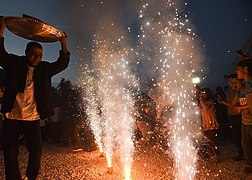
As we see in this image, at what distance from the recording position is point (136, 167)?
5609 mm

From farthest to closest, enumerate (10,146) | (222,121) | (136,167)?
1. (222,121)
2. (136,167)
3. (10,146)

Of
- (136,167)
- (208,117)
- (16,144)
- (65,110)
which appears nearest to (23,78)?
(16,144)

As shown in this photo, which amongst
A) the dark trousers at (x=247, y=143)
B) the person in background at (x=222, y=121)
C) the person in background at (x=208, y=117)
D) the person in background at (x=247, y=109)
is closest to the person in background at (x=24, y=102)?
the person in background at (x=247, y=109)

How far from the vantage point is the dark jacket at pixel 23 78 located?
3309 mm

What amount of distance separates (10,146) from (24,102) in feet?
1.80

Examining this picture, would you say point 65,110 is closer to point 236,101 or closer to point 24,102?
point 236,101

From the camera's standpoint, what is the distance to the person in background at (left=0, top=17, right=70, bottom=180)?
131 inches

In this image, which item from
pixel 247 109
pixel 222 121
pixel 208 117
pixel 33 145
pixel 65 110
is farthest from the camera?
pixel 222 121

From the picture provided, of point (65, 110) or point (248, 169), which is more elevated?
point (65, 110)

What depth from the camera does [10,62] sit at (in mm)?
3402

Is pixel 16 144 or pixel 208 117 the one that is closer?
pixel 16 144

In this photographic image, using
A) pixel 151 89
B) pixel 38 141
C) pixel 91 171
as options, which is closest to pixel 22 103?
pixel 38 141

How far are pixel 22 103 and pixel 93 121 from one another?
7.18 metres

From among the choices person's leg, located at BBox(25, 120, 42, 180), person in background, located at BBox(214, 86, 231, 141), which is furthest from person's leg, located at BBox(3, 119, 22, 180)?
person in background, located at BBox(214, 86, 231, 141)
